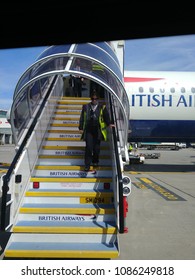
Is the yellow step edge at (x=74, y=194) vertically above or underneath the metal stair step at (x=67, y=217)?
above

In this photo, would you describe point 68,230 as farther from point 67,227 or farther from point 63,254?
point 63,254

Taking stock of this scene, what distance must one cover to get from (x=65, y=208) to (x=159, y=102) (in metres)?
10.4

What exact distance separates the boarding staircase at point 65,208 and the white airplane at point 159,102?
25.2ft

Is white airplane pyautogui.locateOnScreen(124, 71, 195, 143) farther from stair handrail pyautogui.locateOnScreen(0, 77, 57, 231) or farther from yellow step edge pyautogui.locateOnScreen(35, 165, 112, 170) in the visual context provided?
yellow step edge pyautogui.locateOnScreen(35, 165, 112, 170)

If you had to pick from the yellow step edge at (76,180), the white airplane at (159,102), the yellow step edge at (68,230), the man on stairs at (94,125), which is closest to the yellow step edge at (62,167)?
the man on stairs at (94,125)

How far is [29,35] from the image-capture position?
4.42 m

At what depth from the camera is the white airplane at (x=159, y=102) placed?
612 inches

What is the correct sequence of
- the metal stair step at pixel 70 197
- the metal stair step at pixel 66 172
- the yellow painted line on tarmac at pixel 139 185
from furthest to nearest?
1. the yellow painted line on tarmac at pixel 139 185
2. the metal stair step at pixel 66 172
3. the metal stair step at pixel 70 197

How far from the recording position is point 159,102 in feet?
51.1

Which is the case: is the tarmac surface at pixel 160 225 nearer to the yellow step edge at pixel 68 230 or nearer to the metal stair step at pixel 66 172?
the yellow step edge at pixel 68 230

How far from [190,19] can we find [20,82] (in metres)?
3.64

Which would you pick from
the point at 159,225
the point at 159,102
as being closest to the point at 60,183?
the point at 159,225

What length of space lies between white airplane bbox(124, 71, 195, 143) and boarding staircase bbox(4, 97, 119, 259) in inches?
302
